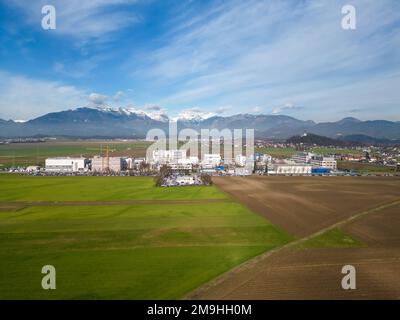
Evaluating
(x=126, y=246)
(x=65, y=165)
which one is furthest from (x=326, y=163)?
(x=126, y=246)

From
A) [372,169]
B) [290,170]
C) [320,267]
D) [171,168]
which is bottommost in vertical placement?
[320,267]

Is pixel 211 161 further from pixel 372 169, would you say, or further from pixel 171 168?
pixel 372 169

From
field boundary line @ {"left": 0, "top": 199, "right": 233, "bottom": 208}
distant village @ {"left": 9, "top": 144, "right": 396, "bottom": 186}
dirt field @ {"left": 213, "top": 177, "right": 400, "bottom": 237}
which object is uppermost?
distant village @ {"left": 9, "top": 144, "right": 396, "bottom": 186}

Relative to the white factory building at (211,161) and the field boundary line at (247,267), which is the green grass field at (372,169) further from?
the field boundary line at (247,267)

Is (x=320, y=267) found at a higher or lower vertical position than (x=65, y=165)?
lower

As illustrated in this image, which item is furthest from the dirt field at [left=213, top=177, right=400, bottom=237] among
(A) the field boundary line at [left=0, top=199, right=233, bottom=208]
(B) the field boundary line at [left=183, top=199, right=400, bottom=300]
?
(A) the field boundary line at [left=0, top=199, right=233, bottom=208]

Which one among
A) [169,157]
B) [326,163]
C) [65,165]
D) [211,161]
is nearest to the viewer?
[65,165]

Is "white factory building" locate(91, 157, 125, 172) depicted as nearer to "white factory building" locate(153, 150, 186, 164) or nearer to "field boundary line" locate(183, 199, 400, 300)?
"white factory building" locate(153, 150, 186, 164)

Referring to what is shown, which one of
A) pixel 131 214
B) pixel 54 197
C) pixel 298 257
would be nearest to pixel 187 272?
pixel 298 257
